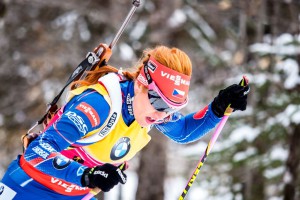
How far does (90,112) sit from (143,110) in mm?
409

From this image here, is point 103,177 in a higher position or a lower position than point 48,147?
lower

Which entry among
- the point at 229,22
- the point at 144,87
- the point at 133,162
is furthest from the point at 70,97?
the point at 133,162

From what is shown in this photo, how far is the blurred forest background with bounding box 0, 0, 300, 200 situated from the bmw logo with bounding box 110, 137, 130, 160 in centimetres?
418

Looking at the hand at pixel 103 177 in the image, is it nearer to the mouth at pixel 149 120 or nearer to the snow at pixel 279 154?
the mouth at pixel 149 120

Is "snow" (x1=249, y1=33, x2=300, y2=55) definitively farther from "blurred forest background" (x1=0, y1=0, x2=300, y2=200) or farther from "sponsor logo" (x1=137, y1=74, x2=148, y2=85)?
"sponsor logo" (x1=137, y1=74, x2=148, y2=85)

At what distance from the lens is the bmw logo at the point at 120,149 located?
12.7ft

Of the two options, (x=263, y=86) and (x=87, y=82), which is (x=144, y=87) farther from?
(x=263, y=86)

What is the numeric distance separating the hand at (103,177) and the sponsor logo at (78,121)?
0.77 feet

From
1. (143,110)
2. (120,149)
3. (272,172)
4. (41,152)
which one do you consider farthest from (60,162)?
(272,172)

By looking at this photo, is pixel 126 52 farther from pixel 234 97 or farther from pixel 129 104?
pixel 129 104

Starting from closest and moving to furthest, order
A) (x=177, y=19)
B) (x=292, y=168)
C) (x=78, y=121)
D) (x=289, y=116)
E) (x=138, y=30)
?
(x=78, y=121) < (x=289, y=116) < (x=292, y=168) < (x=177, y=19) < (x=138, y=30)

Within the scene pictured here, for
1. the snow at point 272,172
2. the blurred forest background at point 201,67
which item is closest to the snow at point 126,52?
the blurred forest background at point 201,67

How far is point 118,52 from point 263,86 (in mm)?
4808

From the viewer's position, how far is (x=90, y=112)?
3543mm
